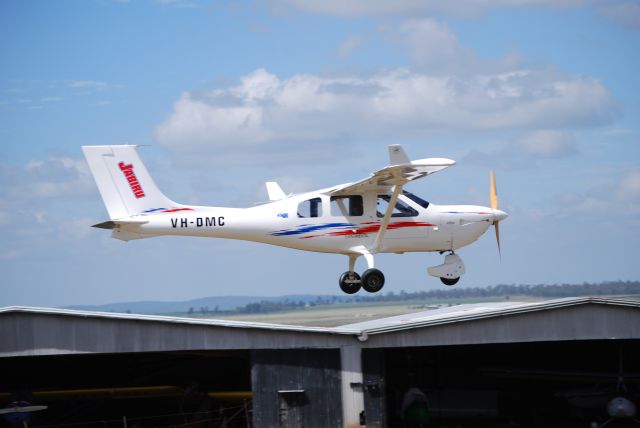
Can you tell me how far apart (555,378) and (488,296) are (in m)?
79.5

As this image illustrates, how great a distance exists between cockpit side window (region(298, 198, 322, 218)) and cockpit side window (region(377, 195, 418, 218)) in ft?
5.07

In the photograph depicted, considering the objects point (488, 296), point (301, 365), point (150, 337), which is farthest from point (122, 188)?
point (488, 296)

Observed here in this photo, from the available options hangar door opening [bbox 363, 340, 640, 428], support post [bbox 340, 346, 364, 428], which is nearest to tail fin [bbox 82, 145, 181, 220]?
support post [bbox 340, 346, 364, 428]

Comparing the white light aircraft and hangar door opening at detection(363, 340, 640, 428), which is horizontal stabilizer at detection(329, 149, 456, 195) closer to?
the white light aircraft

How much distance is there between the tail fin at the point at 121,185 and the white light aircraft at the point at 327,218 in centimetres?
2

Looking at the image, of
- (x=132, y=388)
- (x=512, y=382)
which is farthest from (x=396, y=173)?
(x=132, y=388)

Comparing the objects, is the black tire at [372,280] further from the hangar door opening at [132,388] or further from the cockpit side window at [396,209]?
the hangar door opening at [132,388]

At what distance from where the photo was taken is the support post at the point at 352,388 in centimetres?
2586

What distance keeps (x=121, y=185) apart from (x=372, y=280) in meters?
6.84

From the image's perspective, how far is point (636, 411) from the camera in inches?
1211

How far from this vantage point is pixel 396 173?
26438mm

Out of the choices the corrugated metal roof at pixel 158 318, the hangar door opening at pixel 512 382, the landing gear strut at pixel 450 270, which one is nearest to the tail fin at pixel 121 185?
the corrugated metal roof at pixel 158 318

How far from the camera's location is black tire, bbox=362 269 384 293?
92.5 feet

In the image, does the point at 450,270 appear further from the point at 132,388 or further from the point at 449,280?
the point at 132,388
